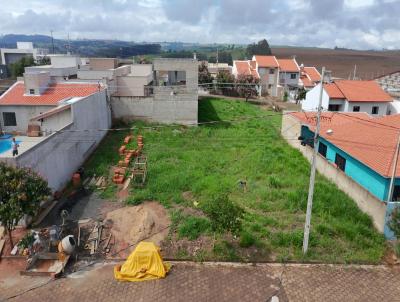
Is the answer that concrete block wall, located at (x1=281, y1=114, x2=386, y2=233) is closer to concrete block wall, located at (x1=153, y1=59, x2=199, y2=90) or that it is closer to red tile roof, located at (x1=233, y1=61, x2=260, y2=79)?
concrete block wall, located at (x1=153, y1=59, x2=199, y2=90)

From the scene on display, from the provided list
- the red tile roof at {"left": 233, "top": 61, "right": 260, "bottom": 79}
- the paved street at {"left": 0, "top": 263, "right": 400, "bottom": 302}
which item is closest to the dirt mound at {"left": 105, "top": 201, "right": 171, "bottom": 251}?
the paved street at {"left": 0, "top": 263, "right": 400, "bottom": 302}

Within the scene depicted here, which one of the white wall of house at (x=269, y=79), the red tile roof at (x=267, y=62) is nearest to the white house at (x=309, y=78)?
the white wall of house at (x=269, y=79)

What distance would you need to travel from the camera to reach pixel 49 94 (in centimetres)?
2561

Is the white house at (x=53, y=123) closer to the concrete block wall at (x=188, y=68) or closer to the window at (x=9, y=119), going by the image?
the window at (x=9, y=119)

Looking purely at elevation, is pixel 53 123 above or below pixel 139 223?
above

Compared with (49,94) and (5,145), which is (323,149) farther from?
(5,145)

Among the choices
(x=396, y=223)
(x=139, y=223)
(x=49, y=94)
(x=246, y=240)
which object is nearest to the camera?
(x=396, y=223)

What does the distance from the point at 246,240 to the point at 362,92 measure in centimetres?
2545

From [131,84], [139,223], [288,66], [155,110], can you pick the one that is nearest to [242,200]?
[139,223]

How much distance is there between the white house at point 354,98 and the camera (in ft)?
103

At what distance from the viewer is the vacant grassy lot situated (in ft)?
41.2

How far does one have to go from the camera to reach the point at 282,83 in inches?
2026

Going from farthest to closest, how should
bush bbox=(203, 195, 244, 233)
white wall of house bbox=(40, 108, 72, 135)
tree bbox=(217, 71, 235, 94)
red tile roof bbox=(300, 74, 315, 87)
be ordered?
1. red tile roof bbox=(300, 74, 315, 87)
2. tree bbox=(217, 71, 235, 94)
3. white wall of house bbox=(40, 108, 72, 135)
4. bush bbox=(203, 195, 244, 233)

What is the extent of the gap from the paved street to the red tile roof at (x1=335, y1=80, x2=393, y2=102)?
22.9 m
